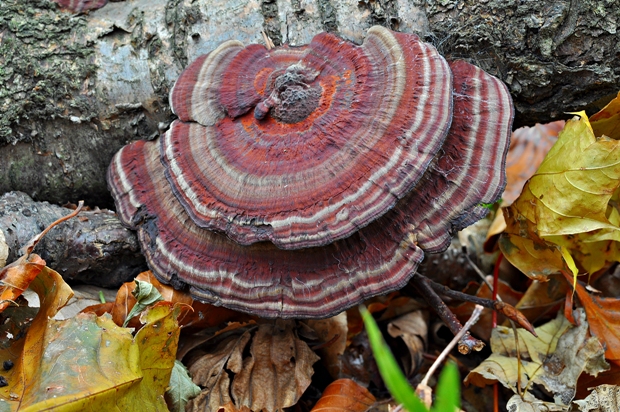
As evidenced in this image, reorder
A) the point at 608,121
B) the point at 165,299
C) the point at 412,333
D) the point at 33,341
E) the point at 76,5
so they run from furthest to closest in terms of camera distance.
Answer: the point at 412,333
the point at 76,5
the point at 608,121
the point at 165,299
the point at 33,341

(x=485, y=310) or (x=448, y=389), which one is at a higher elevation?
(x=448, y=389)

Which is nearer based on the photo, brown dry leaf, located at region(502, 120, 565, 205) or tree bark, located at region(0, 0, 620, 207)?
tree bark, located at region(0, 0, 620, 207)

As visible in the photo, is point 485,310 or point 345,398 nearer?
point 345,398

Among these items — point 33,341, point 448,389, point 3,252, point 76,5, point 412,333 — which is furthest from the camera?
point 412,333

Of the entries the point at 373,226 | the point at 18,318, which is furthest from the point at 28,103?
the point at 373,226

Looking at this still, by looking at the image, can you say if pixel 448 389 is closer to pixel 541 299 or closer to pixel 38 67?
pixel 541 299

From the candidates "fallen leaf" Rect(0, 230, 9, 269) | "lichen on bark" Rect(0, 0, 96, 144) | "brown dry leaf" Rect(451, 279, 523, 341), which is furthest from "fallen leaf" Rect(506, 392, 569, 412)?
"lichen on bark" Rect(0, 0, 96, 144)

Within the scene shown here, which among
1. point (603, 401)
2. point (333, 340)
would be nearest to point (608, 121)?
point (603, 401)

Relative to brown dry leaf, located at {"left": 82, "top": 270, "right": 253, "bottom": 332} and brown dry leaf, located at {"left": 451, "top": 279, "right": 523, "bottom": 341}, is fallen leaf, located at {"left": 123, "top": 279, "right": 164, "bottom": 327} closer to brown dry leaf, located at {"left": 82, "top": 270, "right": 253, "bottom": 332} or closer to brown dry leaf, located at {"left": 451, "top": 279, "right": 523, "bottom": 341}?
brown dry leaf, located at {"left": 82, "top": 270, "right": 253, "bottom": 332}
